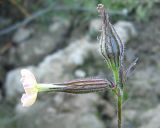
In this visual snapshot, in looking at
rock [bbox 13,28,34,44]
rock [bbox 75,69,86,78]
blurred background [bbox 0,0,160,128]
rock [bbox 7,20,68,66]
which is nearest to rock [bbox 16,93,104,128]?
blurred background [bbox 0,0,160,128]

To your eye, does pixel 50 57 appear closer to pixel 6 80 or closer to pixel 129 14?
pixel 6 80

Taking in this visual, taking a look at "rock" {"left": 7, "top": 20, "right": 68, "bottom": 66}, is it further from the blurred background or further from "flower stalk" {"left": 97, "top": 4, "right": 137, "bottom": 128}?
"flower stalk" {"left": 97, "top": 4, "right": 137, "bottom": 128}

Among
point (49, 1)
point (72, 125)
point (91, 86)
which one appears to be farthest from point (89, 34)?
point (91, 86)

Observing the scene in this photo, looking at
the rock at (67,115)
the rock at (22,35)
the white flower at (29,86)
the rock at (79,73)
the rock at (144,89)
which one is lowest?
the white flower at (29,86)

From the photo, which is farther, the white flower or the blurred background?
the blurred background

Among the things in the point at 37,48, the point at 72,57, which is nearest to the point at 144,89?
the point at 72,57

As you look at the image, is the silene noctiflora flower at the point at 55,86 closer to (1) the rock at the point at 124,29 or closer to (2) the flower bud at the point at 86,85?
(2) the flower bud at the point at 86,85

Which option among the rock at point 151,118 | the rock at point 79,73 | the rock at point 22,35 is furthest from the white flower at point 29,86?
the rock at point 22,35

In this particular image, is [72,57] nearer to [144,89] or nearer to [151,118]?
[144,89]
